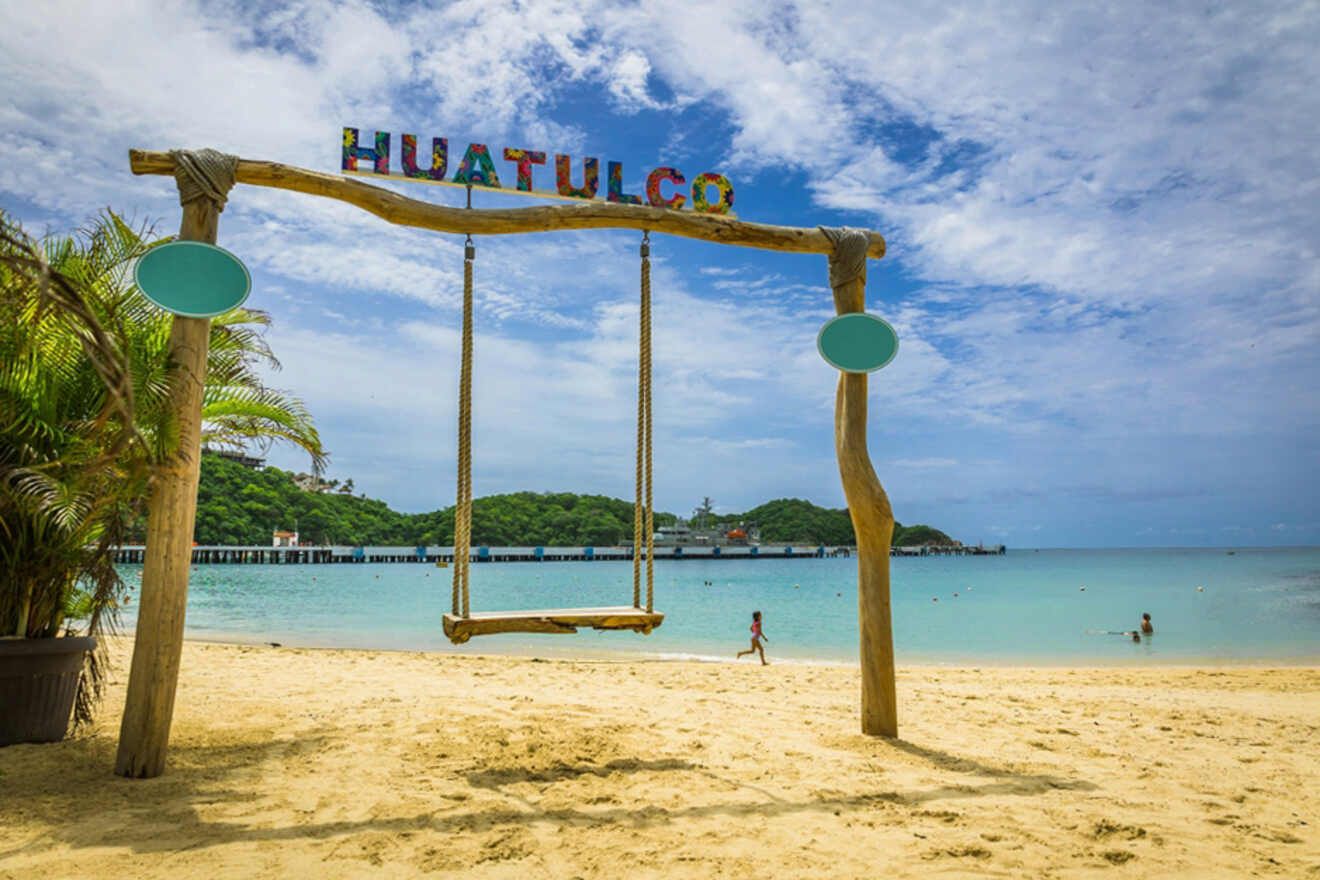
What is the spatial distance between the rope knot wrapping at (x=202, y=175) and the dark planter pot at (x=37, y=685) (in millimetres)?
2751

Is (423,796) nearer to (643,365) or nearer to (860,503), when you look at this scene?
(643,365)

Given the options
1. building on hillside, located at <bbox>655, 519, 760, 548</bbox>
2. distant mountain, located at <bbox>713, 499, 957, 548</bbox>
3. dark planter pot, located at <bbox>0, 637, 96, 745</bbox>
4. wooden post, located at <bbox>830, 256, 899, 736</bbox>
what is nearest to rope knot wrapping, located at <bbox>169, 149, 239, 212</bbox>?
dark planter pot, located at <bbox>0, 637, 96, 745</bbox>

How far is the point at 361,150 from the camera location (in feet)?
17.5

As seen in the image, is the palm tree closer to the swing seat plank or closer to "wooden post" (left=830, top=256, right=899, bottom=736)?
the swing seat plank

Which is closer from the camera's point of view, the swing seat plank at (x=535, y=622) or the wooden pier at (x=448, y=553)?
the swing seat plank at (x=535, y=622)

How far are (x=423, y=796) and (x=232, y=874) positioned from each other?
3.87ft

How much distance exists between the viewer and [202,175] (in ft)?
14.9

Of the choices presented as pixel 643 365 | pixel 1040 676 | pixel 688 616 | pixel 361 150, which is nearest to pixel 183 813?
pixel 643 365

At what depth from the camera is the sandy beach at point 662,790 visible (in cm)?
339

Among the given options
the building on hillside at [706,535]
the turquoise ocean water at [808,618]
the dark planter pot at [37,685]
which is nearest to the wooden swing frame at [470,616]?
the dark planter pot at [37,685]

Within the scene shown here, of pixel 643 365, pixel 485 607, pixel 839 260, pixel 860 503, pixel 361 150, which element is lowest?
pixel 485 607

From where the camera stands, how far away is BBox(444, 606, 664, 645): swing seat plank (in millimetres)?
4559

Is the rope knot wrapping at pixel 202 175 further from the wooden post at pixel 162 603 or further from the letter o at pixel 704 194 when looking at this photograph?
the letter o at pixel 704 194

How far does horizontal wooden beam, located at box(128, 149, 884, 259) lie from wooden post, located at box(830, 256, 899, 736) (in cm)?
113
